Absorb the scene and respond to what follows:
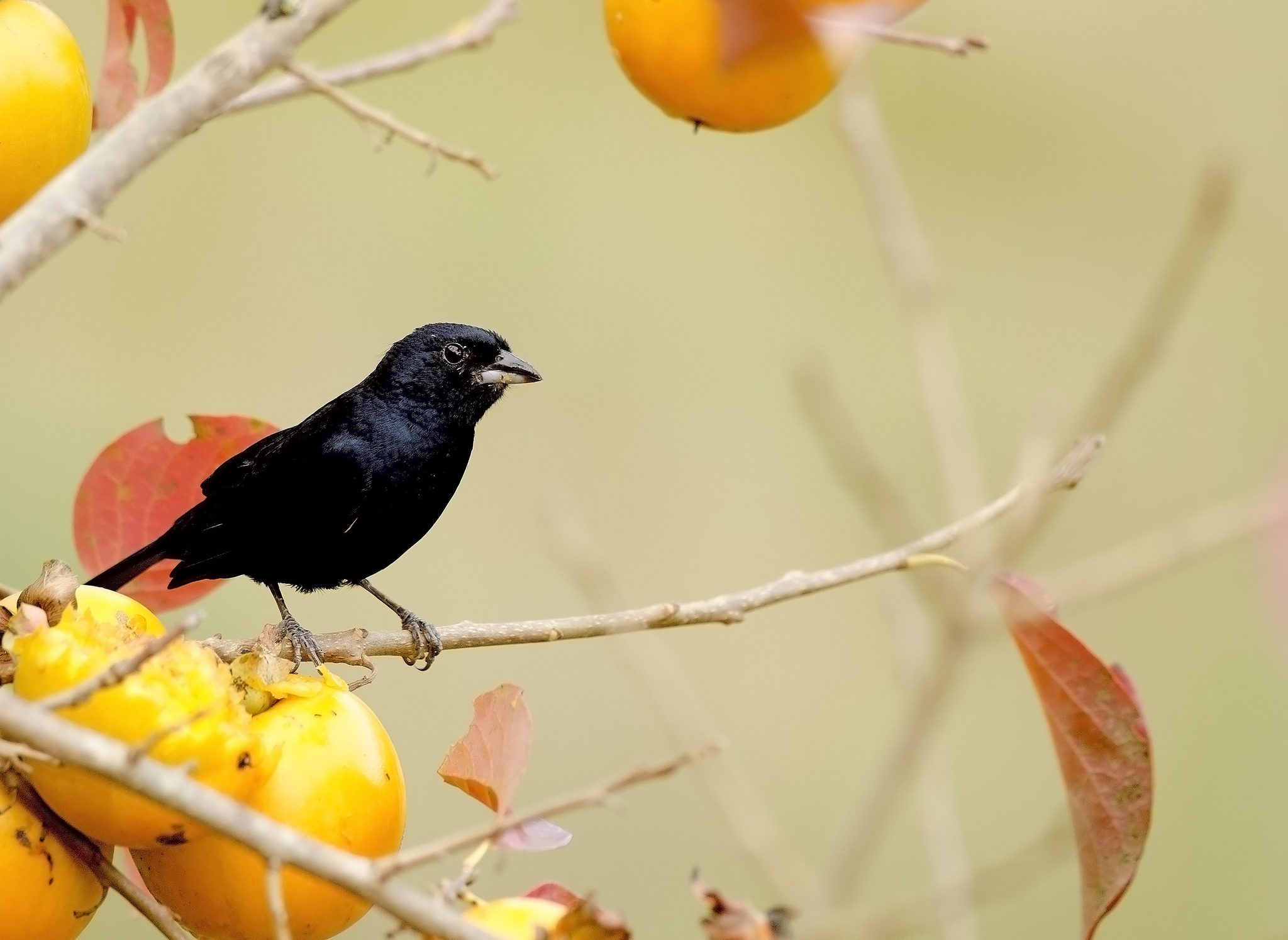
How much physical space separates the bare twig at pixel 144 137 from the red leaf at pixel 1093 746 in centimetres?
Answer: 82

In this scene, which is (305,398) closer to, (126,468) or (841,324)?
(841,324)

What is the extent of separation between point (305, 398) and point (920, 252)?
8.58ft

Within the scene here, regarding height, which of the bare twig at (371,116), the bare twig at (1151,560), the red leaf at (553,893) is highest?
the bare twig at (371,116)

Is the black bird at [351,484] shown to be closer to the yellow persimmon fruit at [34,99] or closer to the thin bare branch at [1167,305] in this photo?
the yellow persimmon fruit at [34,99]

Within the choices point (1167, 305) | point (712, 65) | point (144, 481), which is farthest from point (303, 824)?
point (1167, 305)

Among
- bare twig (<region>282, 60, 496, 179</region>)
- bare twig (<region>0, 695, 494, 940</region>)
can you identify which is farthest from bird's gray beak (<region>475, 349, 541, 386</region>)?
bare twig (<region>0, 695, 494, 940</region>)

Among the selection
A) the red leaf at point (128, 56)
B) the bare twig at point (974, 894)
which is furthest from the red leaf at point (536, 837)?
the red leaf at point (128, 56)

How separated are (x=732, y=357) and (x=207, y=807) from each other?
410 cm

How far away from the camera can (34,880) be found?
101cm

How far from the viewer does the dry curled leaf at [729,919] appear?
32.5 inches

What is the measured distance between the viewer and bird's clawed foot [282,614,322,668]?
4.19 ft

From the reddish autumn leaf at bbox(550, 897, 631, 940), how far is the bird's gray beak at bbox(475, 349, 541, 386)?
166 cm

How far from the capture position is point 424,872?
12.1 ft

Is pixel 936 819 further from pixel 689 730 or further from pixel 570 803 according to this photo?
pixel 570 803
